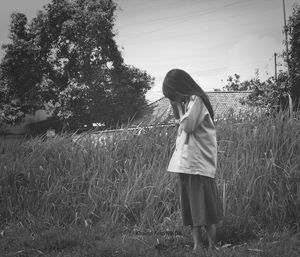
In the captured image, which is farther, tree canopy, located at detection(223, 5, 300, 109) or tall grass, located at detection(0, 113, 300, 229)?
tree canopy, located at detection(223, 5, 300, 109)

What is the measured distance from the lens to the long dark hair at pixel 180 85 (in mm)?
3881

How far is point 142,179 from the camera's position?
5484 mm

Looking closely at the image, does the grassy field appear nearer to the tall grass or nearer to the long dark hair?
the tall grass

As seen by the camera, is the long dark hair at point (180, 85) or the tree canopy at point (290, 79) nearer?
the long dark hair at point (180, 85)

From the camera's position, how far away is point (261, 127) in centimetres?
554

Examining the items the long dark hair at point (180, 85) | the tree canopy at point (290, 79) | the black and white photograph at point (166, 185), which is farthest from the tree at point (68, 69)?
the long dark hair at point (180, 85)

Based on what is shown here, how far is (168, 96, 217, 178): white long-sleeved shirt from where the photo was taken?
3723 mm

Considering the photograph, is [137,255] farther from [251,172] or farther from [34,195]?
[34,195]

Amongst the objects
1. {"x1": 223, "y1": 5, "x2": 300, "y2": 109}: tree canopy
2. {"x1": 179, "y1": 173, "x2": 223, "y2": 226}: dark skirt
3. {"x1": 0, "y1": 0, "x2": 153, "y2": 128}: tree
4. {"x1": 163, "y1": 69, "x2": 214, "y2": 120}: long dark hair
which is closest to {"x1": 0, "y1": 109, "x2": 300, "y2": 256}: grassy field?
{"x1": 179, "y1": 173, "x2": 223, "y2": 226}: dark skirt

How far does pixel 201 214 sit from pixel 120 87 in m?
26.9

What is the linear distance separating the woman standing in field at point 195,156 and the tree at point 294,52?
16783mm

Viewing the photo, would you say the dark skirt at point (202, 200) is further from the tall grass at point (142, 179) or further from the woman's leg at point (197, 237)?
the tall grass at point (142, 179)

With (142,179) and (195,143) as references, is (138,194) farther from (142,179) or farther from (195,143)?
(195,143)

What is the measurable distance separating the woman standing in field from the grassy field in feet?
0.90
